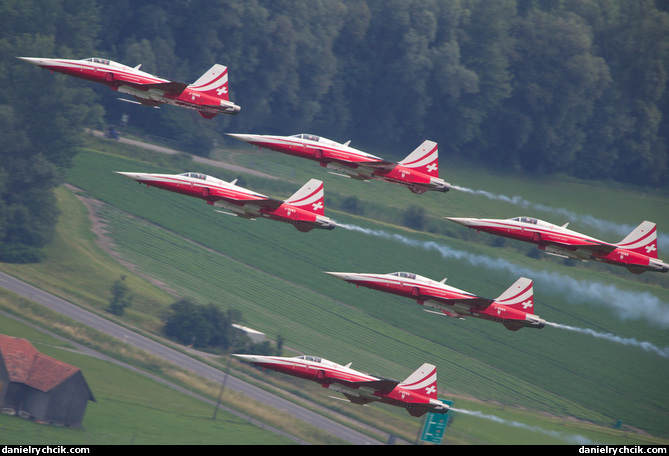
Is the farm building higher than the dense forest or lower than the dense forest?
lower

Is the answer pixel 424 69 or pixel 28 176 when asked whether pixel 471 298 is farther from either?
pixel 424 69

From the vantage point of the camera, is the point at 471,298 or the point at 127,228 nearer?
the point at 471,298

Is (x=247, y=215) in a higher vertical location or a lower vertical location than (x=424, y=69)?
lower

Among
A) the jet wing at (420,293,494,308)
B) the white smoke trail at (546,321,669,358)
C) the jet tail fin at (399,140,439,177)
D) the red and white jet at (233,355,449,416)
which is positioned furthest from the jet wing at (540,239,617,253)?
the white smoke trail at (546,321,669,358)

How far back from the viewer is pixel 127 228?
11850cm

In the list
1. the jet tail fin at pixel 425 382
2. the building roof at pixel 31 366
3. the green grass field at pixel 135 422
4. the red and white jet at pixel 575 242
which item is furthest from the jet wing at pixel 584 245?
the building roof at pixel 31 366

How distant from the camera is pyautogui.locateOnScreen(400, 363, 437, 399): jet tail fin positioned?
7331 centimetres

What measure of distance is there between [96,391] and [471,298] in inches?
1663

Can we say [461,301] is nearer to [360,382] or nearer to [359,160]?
[360,382]

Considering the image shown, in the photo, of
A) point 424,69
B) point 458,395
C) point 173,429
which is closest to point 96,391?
point 173,429

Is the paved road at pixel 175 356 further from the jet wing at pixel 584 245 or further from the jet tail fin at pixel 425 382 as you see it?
the jet wing at pixel 584 245

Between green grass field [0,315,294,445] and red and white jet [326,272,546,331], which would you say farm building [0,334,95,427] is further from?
red and white jet [326,272,546,331]

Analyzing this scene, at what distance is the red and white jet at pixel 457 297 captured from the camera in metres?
73.2

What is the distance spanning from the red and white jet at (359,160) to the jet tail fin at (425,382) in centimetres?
1505
